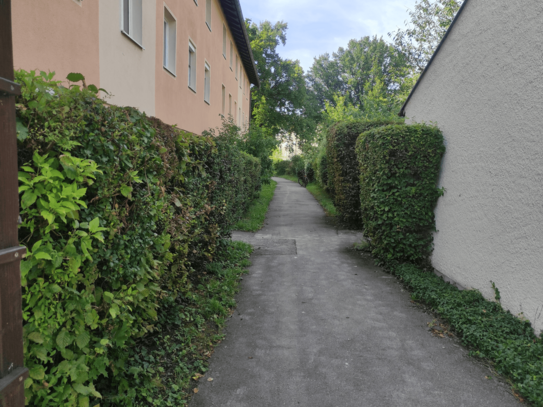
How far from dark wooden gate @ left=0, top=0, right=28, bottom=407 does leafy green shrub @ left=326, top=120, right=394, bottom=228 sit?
31.2 ft

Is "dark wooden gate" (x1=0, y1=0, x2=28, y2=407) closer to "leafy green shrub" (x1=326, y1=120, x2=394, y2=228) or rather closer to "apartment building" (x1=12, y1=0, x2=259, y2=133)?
"apartment building" (x1=12, y1=0, x2=259, y2=133)

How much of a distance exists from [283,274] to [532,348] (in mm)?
3979

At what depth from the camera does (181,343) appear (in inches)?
159

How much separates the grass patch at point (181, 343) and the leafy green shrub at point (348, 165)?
5.80m

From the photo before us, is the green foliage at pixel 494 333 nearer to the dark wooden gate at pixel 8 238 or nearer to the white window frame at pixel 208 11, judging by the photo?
the dark wooden gate at pixel 8 238

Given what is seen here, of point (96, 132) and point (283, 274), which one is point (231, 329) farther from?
point (96, 132)

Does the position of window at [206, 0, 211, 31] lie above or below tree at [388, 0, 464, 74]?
below

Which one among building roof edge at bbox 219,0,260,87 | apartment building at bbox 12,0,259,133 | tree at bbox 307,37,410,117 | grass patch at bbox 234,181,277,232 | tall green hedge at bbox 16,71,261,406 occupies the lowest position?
grass patch at bbox 234,181,277,232

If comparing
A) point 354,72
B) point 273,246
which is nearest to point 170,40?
point 273,246

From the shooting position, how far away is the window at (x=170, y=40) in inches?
419

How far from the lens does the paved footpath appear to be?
3.29 m

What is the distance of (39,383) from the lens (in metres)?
2.04

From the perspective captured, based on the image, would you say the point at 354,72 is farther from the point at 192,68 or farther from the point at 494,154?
the point at 494,154

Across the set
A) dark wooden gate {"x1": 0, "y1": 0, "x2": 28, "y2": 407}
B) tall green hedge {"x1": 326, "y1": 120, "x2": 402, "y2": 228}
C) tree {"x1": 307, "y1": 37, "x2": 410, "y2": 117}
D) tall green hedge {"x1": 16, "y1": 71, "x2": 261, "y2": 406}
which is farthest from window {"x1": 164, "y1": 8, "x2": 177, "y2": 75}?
tree {"x1": 307, "y1": 37, "x2": 410, "y2": 117}
